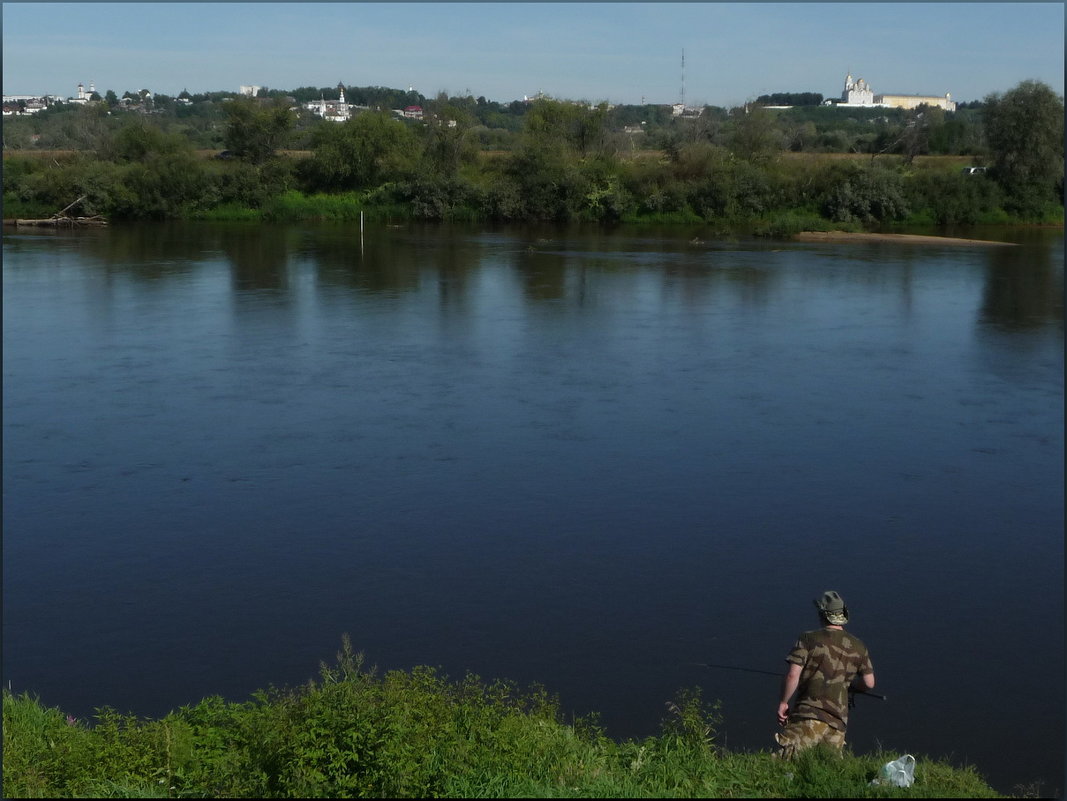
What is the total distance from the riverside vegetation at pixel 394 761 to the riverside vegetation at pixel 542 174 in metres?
30.7

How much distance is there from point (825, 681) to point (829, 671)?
5 cm

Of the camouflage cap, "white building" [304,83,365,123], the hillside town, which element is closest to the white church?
the hillside town

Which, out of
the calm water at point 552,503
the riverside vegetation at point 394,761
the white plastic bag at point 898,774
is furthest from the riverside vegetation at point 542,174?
the white plastic bag at point 898,774

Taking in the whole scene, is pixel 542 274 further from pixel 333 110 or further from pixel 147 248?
pixel 333 110

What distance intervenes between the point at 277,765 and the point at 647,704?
9.22 ft

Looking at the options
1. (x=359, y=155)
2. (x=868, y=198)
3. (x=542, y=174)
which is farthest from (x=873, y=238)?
(x=359, y=155)

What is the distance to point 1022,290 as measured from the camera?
23.5m

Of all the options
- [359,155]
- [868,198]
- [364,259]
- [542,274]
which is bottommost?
[542,274]

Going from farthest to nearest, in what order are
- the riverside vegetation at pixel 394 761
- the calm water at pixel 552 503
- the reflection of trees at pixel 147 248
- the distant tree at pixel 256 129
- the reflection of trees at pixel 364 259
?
the distant tree at pixel 256 129 < the reflection of trees at pixel 147 248 < the reflection of trees at pixel 364 259 < the calm water at pixel 552 503 < the riverside vegetation at pixel 394 761

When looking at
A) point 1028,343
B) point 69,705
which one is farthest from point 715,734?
point 1028,343

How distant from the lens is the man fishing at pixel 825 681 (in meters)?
5.47

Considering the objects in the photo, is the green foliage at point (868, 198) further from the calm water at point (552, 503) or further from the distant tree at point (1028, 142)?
the calm water at point (552, 503)

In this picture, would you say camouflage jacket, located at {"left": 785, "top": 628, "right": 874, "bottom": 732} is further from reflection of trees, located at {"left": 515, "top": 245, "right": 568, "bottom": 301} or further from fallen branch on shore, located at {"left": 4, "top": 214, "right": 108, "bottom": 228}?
fallen branch on shore, located at {"left": 4, "top": 214, "right": 108, "bottom": 228}

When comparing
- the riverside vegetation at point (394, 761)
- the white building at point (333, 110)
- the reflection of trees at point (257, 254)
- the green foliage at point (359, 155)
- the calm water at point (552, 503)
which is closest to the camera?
the riverside vegetation at point (394, 761)
